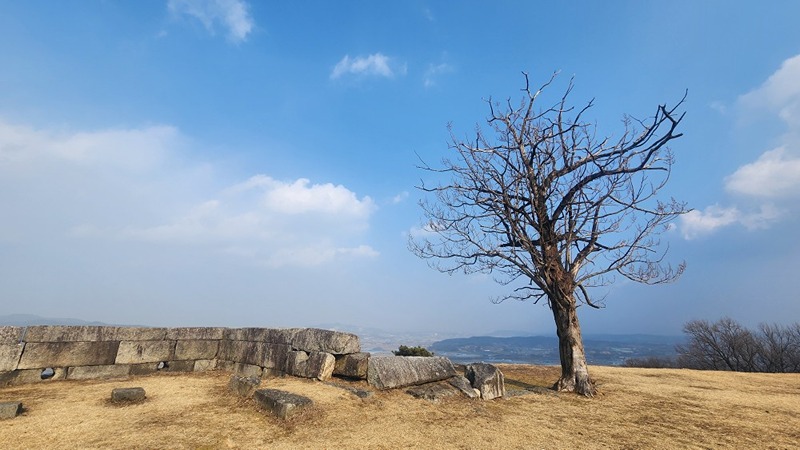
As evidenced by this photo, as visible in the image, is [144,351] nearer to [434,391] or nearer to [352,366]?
[352,366]

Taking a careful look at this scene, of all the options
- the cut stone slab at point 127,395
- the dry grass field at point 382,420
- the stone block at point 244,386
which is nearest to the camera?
the dry grass field at point 382,420

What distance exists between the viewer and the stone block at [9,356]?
332 inches

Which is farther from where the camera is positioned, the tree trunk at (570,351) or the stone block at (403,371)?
the tree trunk at (570,351)

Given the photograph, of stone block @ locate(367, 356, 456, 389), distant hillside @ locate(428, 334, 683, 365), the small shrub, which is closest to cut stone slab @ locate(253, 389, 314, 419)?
stone block @ locate(367, 356, 456, 389)

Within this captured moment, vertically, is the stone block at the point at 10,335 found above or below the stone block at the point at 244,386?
above

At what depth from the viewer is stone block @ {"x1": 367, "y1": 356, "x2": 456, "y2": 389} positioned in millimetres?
8391

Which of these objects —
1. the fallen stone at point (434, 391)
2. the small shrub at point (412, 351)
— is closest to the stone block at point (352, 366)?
the fallen stone at point (434, 391)

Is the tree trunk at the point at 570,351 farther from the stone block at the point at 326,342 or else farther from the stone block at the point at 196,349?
the stone block at the point at 196,349

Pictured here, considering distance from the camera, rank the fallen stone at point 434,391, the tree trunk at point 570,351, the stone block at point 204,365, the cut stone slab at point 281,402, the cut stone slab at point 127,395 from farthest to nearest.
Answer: the stone block at point 204,365, the tree trunk at point 570,351, the fallen stone at point 434,391, the cut stone slab at point 127,395, the cut stone slab at point 281,402

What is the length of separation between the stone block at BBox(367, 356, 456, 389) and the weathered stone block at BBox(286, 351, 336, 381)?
3.42 feet

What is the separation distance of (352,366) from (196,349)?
18.3 ft

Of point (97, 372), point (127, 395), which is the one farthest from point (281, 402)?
point (97, 372)

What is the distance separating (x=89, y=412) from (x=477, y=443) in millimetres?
6366

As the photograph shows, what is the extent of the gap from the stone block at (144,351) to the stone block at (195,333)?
0.23 m
